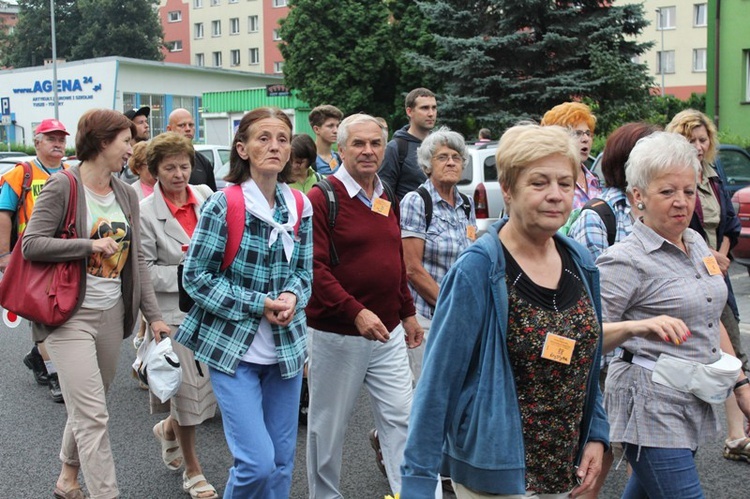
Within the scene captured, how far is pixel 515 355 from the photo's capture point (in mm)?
2588

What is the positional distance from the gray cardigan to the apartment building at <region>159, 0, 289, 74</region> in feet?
241

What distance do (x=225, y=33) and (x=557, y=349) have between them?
81.8 meters

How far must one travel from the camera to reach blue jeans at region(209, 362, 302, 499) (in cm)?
354

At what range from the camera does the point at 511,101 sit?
27.4m

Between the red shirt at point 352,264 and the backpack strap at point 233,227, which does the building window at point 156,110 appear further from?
the backpack strap at point 233,227

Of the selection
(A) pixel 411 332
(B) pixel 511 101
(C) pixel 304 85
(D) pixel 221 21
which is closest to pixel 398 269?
(A) pixel 411 332

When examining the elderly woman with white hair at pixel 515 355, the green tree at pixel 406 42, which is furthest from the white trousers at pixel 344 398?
the green tree at pixel 406 42

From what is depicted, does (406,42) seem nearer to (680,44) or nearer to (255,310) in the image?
(680,44)

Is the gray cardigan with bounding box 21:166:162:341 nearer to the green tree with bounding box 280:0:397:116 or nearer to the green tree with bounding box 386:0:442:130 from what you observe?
the green tree with bounding box 386:0:442:130

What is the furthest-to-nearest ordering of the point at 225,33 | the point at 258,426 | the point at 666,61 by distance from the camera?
the point at 225,33 < the point at 666,61 < the point at 258,426

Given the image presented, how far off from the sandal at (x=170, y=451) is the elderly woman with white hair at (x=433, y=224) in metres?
1.51

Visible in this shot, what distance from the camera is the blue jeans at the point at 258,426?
3543 mm

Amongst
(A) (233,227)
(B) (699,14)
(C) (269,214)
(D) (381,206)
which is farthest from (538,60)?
(B) (699,14)

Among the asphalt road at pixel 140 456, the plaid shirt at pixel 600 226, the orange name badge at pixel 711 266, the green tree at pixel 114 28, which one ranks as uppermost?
the green tree at pixel 114 28
